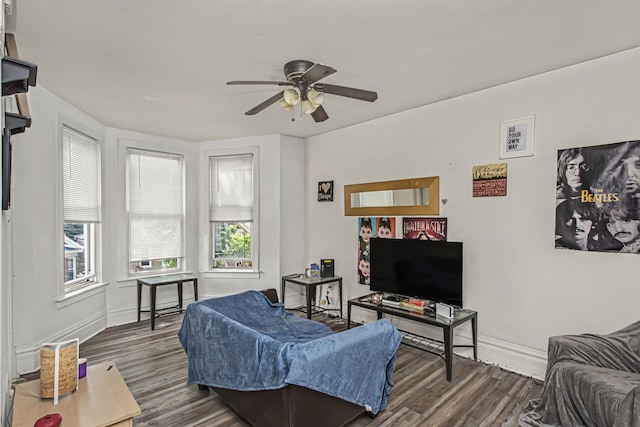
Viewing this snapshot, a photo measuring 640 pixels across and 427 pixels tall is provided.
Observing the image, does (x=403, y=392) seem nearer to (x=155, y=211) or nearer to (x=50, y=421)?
(x=50, y=421)

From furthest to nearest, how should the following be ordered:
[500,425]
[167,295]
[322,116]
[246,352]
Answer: [167,295], [322,116], [500,425], [246,352]

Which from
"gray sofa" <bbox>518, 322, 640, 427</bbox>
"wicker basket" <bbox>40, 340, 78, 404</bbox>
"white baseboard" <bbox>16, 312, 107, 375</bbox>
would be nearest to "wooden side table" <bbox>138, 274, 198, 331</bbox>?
"white baseboard" <bbox>16, 312, 107, 375</bbox>

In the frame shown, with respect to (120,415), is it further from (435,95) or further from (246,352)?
(435,95)

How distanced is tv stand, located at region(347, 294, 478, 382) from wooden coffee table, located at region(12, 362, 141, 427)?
2322 mm

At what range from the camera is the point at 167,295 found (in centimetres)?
505

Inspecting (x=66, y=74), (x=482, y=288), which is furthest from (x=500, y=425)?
(x=66, y=74)

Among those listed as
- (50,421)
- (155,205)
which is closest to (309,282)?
(155,205)

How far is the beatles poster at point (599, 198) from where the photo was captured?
2514 millimetres

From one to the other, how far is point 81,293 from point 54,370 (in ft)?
8.75

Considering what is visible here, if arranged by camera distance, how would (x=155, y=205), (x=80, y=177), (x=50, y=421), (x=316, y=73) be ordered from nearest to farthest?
(x=50, y=421), (x=316, y=73), (x=80, y=177), (x=155, y=205)

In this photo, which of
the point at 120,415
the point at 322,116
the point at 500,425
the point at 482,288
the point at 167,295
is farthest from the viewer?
the point at 167,295

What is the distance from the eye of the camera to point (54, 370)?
165 cm

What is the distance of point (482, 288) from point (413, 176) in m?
1.36

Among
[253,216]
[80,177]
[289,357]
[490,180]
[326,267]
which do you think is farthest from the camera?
[253,216]
